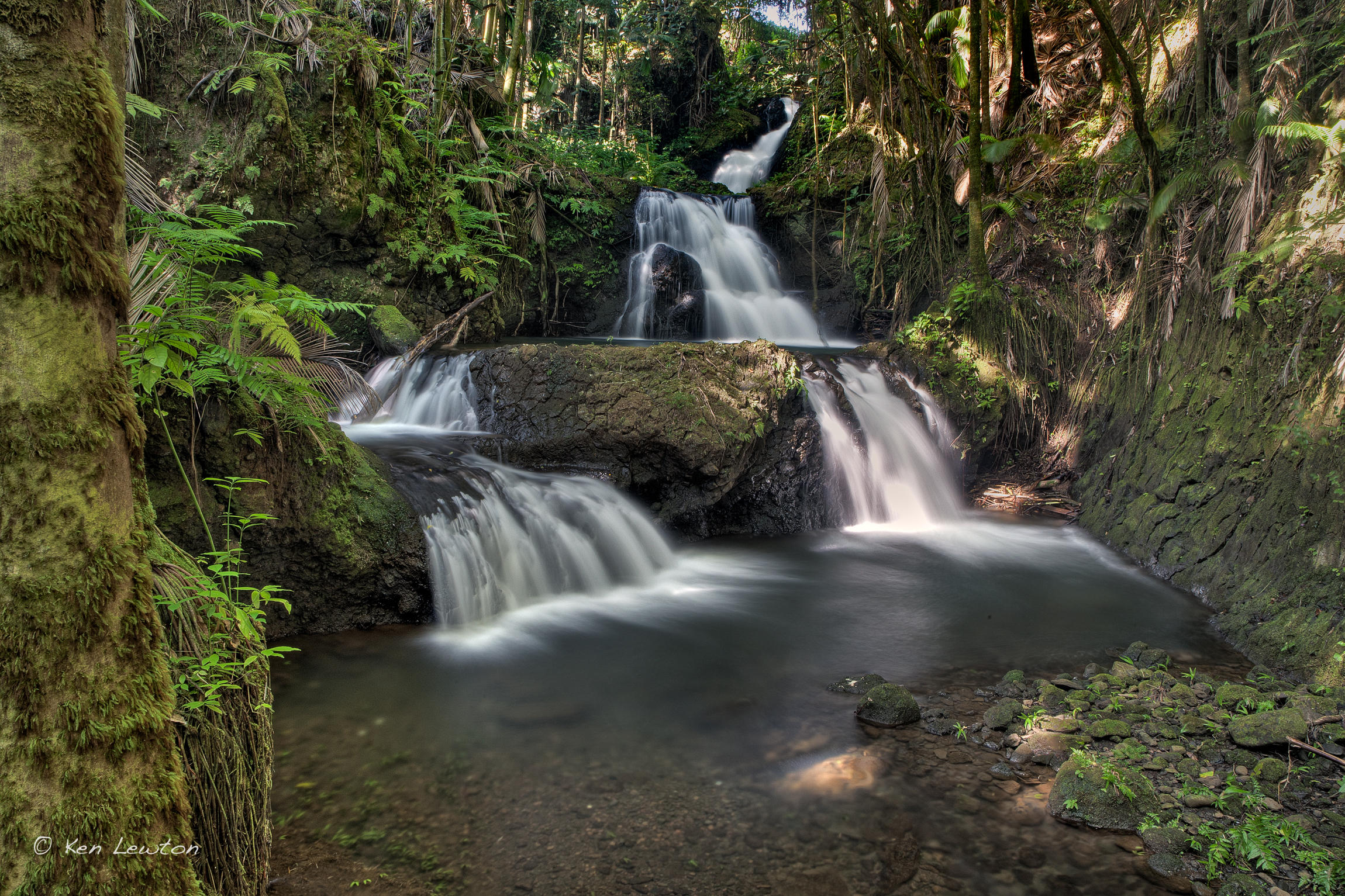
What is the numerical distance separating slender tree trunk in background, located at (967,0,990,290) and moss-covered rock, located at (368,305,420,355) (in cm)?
638

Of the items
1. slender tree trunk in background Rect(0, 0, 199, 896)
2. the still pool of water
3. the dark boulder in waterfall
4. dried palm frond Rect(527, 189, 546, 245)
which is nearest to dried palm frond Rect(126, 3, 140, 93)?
dried palm frond Rect(527, 189, 546, 245)

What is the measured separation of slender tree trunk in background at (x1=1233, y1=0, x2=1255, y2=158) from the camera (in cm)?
553

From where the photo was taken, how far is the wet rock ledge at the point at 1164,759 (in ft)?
8.61

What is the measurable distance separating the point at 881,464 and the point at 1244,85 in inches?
170

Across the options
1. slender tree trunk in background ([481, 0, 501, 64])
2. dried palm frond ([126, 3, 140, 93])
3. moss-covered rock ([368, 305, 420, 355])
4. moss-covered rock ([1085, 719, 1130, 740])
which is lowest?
moss-covered rock ([1085, 719, 1130, 740])

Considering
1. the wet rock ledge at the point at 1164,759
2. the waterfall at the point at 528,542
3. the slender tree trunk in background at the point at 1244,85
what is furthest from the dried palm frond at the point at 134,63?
the slender tree trunk in background at the point at 1244,85

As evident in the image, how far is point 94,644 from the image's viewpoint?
1.42 meters

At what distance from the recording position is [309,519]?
4.52 m

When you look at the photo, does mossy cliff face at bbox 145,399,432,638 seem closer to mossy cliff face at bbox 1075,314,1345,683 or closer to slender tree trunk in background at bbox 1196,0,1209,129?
mossy cliff face at bbox 1075,314,1345,683

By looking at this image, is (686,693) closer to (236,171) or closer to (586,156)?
(236,171)

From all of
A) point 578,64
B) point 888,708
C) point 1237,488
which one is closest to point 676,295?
point 1237,488

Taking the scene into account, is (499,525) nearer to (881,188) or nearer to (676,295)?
(676,295)

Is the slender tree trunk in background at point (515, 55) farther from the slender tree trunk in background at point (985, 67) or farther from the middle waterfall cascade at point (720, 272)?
the slender tree trunk in background at point (985, 67)

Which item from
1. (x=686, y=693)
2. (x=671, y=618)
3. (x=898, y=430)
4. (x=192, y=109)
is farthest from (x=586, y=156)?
(x=686, y=693)
